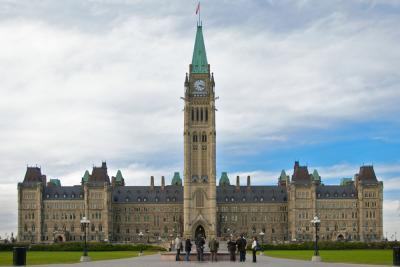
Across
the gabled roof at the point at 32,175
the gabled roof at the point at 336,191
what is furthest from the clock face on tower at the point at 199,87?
the gabled roof at the point at 32,175

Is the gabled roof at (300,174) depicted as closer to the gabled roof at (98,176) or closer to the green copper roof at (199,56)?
the green copper roof at (199,56)

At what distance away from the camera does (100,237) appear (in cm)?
18812

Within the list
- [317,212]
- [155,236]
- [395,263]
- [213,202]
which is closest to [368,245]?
[395,263]

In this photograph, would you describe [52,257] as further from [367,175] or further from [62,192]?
[367,175]

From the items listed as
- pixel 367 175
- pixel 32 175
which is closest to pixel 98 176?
pixel 32 175

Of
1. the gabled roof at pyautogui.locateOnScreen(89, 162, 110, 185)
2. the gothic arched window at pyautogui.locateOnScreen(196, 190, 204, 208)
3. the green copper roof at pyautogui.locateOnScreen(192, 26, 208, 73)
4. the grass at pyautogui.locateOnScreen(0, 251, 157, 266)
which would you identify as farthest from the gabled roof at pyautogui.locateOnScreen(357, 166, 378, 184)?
the grass at pyautogui.locateOnScreen(0, 251, 157, 266)

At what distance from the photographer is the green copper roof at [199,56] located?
182m

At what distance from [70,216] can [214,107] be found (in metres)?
44.6

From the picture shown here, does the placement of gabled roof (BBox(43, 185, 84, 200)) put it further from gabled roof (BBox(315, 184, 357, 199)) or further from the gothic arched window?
gabled roof (BBox(315, 184, 357, 199))

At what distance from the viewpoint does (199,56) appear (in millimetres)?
182625

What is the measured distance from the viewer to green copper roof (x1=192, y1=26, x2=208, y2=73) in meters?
182

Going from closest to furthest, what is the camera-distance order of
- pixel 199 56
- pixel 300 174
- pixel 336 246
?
pixel 336 246
pixel 199 56
pixel 300 174

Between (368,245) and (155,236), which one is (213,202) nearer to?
(155,236)

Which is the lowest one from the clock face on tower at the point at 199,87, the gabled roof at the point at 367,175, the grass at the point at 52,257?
the grass at the point at 52,257
